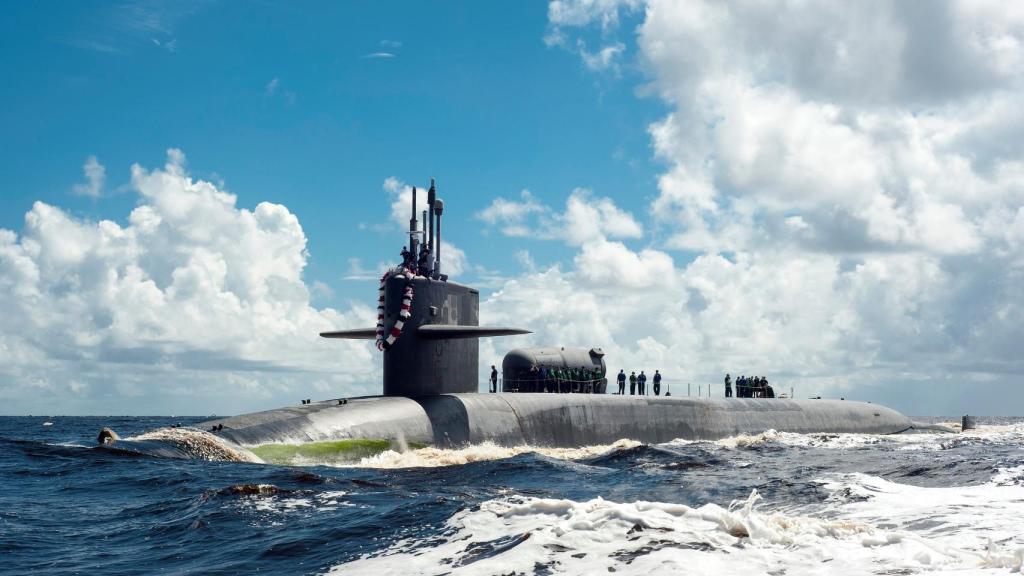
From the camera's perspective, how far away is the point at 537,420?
23844 millimetres

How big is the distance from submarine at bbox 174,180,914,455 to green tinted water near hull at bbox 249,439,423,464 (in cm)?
12

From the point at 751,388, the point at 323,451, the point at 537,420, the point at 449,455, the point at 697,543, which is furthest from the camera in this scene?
the point at 751,388

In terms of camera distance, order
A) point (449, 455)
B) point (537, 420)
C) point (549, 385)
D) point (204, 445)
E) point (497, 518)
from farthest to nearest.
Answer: point (549, 385) → point (537, 420) → point (449, 455) → point (204, 445) → point (497, 518)

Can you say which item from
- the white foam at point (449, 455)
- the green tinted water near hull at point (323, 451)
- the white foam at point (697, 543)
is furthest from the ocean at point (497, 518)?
the white foam at point (449, 455)

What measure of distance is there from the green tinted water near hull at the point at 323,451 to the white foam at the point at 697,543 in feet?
26.8

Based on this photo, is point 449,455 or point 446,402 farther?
point 446,402

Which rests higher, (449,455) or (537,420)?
(537,420)

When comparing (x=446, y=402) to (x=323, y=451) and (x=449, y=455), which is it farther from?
(x=323, y=451)

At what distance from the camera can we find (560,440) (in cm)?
2412

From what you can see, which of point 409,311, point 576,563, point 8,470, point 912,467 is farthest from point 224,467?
point 912,467

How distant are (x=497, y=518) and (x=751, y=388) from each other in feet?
93.8

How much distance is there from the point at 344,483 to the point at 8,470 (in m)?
5.94

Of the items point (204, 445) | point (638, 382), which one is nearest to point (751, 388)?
point (638, 382)

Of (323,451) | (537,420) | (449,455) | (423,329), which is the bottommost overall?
(449,455)
